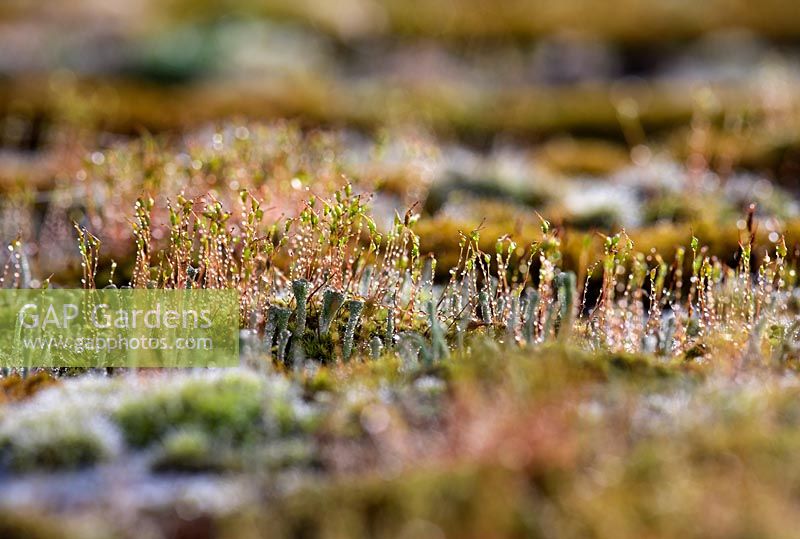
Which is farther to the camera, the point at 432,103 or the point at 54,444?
the point at 432,103

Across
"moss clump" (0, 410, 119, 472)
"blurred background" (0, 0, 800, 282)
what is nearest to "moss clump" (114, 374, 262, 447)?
"moss clump" (0, 410, 119, 472)

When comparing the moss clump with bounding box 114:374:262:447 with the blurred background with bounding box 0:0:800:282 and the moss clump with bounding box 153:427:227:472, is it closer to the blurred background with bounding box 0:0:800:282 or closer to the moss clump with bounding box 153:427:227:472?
the moss clump with bounding box 153:427:227:472

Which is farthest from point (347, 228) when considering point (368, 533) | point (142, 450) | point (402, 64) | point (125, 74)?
point (402, 64)

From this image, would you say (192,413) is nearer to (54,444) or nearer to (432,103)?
(54,444)

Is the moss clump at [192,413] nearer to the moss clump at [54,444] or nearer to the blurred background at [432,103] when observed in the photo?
the moss clump at [54,444]

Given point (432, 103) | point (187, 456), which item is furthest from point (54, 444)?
point (432, 103)

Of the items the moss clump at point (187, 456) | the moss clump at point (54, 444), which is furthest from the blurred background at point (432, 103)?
the moss clump at point (187, 456)
